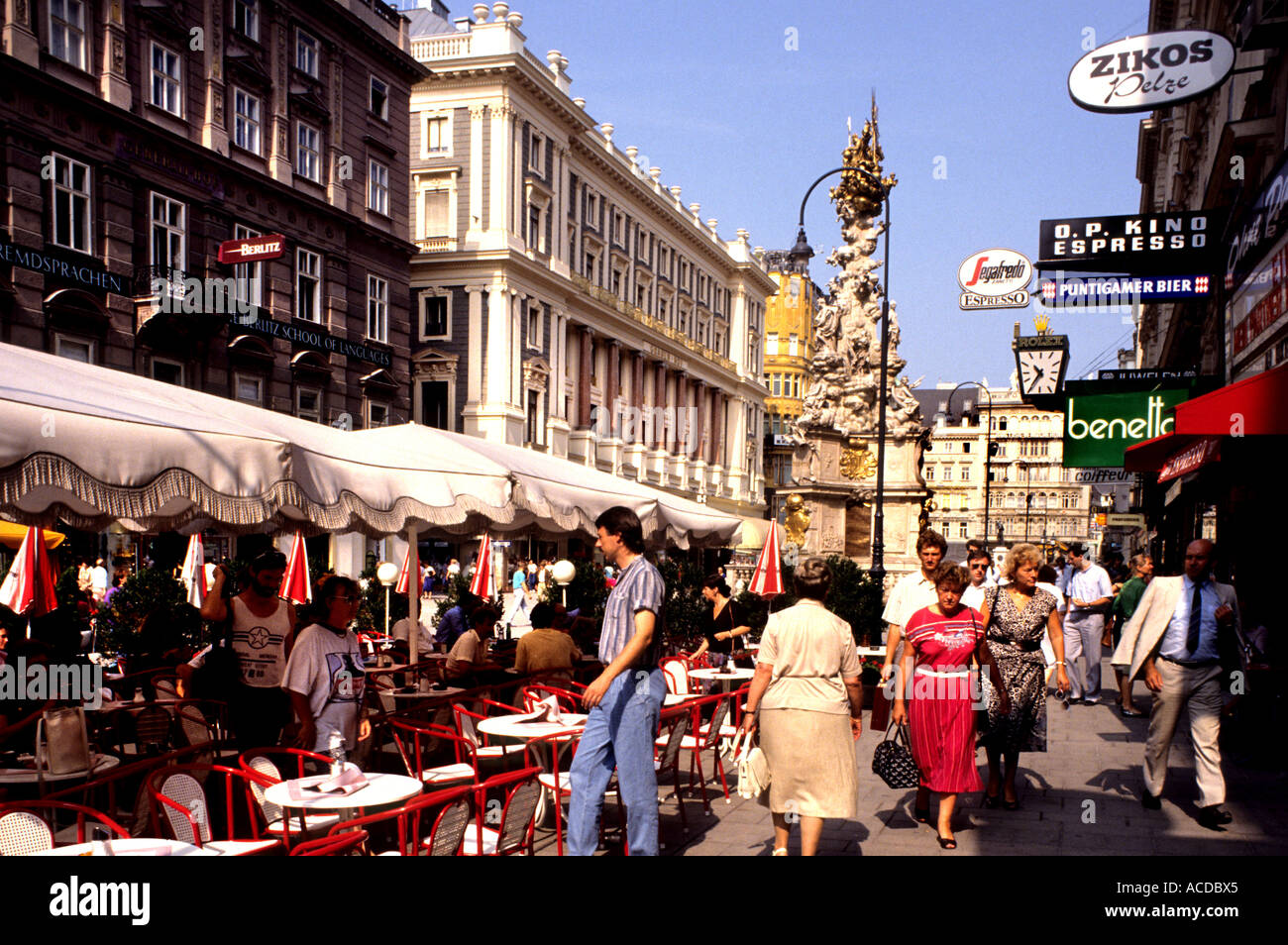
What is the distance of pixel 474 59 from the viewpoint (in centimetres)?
4572

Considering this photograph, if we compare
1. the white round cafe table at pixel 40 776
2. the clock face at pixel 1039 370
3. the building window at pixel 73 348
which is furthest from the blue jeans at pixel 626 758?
the building window at pixel 73 348

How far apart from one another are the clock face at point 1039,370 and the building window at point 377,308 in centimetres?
2463

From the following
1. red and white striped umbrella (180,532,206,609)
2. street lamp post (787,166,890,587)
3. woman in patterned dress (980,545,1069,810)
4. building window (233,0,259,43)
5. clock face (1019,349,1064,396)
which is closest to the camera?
woman in patterned dress (980,545,1069,810)

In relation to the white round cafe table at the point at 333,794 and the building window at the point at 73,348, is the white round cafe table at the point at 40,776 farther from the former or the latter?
the building window at the point at 73,348

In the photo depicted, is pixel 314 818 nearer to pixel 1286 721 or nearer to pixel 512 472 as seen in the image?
pixel 512 472

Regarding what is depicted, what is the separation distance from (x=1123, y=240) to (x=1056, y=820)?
7.88 meters

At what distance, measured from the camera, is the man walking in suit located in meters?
8.09

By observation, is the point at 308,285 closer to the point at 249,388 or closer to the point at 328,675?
the point at 249,388

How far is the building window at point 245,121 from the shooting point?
30.4 meters

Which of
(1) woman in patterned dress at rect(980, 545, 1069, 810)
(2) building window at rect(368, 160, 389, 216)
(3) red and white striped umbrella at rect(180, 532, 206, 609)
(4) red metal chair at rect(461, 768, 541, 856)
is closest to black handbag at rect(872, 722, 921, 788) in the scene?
(1) woman in patterned dress at rect(980, 545, 1069, 810)

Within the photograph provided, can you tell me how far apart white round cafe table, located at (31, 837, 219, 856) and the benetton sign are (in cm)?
2357

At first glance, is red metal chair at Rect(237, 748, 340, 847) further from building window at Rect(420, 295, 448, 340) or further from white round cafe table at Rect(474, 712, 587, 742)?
building window at Rect(420, 295, 448, 340)

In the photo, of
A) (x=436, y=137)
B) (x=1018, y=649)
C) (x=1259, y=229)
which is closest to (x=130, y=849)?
(x=1018, y=649)

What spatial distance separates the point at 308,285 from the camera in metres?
33.8
